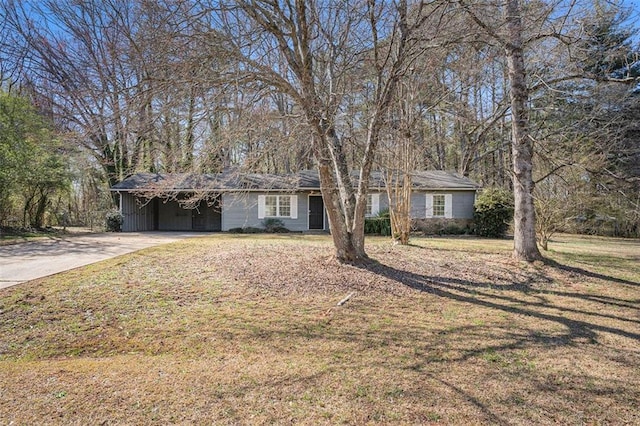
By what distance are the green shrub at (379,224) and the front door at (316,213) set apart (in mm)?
2937

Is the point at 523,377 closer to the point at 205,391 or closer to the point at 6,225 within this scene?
the point at 205,391

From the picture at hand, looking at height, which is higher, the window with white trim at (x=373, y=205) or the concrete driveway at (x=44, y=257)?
the window with white trim at (x=373, y=205)

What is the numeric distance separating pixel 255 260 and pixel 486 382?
237 inches

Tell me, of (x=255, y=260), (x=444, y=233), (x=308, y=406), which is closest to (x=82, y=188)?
(x=255, y=260)

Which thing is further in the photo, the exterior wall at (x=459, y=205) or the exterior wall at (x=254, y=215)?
the exterior wall at (x=254, y=215)

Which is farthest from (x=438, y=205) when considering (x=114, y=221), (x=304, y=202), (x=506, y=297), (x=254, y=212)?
(x=114, y=221)

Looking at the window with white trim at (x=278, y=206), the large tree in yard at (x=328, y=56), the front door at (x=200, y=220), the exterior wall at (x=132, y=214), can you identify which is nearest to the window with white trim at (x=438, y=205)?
the window with white trim at (x=278, y=206)

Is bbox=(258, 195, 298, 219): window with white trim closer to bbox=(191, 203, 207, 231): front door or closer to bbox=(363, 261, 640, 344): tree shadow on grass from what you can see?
bbox=(191, 203, 207, 231): front door

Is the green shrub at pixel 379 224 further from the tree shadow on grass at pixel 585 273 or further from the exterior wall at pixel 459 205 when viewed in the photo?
the tree shadow on grass at pixel 585 273

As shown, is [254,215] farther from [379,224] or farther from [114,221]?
[114,221]

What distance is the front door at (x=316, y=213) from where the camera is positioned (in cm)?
1803

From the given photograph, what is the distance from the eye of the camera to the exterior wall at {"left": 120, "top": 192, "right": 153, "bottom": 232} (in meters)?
17.8

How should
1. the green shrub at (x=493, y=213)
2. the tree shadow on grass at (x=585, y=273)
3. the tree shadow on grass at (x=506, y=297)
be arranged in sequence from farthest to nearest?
the green shrub at (x=493, y=213), the tree shadow on grass at (x=585, y=273), the tree shadow on grass at (x=506, y=297)

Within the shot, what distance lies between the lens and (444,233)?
53.2 feet
